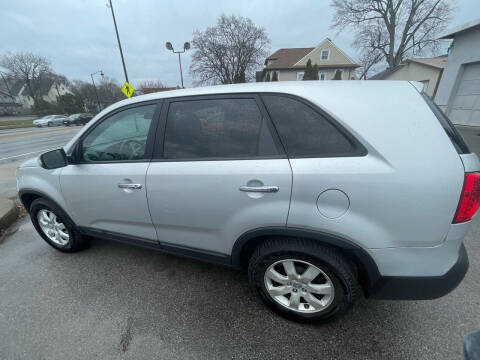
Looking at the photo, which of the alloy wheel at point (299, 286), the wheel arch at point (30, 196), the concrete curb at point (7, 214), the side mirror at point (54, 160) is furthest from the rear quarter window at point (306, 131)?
the concrete curb at point (7, 214)

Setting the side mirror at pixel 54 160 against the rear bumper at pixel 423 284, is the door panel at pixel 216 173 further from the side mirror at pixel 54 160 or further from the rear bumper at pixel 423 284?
the side mirror at pixel 54 160

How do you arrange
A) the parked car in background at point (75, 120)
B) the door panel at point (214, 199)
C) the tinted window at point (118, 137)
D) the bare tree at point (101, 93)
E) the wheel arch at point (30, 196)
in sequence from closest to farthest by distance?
the door panel at point (214, 199) → the tinted window at point (118, 137) → the wheel arch at point (30, 196) → the parked car in background at point (75, 120) → the bare tree at point (101, 93)

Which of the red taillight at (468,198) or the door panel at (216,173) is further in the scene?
the door panel at (216,173)

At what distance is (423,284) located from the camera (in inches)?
54.7

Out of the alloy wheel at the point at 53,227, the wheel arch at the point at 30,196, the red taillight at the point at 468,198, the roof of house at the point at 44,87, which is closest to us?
the red taillight at the point at 468,198

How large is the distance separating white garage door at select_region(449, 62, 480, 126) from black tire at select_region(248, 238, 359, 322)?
11.5 m

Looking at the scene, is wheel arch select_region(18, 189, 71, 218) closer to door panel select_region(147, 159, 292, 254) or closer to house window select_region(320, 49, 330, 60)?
door panel select_region(147, 159, 292, 254)

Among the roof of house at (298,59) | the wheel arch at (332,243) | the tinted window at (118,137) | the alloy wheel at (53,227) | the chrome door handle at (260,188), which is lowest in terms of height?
the alloy wheel at (53,227)

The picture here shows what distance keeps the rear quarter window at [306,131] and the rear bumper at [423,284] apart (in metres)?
0.87

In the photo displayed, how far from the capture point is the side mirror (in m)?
2.05

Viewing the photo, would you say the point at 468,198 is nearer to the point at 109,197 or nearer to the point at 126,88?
the point at 109,197

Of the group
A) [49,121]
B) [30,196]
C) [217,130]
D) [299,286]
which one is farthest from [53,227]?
[49,121]

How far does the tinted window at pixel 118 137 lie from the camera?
6.43 feet

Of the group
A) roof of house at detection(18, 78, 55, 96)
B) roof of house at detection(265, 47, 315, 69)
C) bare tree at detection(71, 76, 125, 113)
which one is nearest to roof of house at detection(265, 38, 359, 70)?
roof of house at detection(265, 47, 315, 69)
